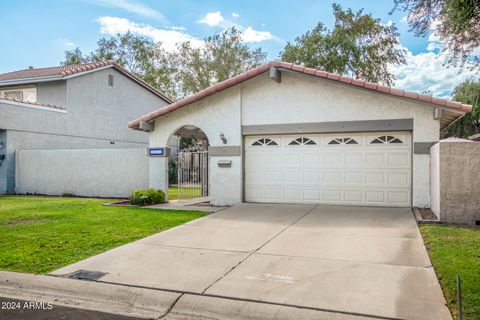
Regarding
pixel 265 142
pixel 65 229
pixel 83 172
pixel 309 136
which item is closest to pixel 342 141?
pixel 309 136

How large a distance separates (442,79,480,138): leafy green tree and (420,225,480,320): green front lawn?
21.7m

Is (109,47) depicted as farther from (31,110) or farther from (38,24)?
(38,24)

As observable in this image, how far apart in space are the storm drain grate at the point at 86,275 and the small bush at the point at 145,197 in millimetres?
7397

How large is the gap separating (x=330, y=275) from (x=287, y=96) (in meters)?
8.24

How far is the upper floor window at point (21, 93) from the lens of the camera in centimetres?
2162

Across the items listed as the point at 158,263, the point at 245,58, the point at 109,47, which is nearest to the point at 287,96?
the point at 158,263

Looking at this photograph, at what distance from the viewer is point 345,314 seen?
4082mm

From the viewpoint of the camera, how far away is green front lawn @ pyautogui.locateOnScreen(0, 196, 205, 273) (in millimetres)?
6199

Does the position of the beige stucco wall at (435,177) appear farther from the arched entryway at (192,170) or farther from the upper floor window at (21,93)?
the upper floor window at (21,93)

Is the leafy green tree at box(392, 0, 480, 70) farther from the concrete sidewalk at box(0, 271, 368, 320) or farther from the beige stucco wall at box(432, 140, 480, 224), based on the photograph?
the concrete sidewalk at box(0, 271, 368, 320)

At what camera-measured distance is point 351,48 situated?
94.8 feet

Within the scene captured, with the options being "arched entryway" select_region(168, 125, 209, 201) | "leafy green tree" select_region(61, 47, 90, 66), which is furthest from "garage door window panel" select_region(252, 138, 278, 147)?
"leafy green tree" select_region(61, 47, 90, 66)

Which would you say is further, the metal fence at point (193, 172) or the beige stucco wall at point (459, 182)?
the metal fence at point (193, 172)

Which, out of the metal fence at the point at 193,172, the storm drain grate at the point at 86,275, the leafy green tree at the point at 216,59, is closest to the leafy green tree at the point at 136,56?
the leafy green tree at the point at 216,59
